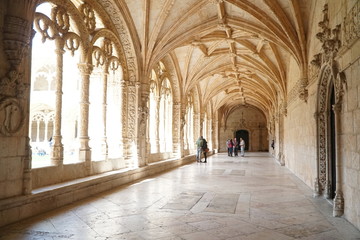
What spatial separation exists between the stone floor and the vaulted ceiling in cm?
392

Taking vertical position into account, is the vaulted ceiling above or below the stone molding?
above

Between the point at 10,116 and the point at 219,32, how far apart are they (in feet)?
27.8

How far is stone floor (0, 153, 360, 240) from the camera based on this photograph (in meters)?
3.42

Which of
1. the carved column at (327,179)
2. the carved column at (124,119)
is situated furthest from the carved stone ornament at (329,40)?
the carved column at (124,119)

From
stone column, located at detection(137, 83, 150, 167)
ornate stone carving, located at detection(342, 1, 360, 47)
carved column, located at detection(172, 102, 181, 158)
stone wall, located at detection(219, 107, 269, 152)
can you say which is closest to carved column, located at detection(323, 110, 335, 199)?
ornate stone carving, located at detection(342, 1, 360, 47)

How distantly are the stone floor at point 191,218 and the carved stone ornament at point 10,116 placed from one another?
1.20 meters

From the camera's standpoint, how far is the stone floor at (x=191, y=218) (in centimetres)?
342

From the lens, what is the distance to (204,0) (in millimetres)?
8352

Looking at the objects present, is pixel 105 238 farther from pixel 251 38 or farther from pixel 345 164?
pixel 251 38

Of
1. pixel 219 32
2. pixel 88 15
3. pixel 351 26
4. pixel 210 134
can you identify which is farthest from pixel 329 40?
pixel 210 134

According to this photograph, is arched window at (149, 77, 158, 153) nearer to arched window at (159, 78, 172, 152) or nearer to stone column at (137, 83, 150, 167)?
arched window at (159, 78, 172, 152)

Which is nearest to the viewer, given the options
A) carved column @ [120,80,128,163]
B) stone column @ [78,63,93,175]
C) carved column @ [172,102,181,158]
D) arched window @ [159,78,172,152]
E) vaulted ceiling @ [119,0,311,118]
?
stone column @ [78,63,93,175]

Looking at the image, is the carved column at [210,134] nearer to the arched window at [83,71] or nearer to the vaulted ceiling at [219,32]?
the vaulted ceiling at [219,32]

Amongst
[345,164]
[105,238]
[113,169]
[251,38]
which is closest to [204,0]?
[251,38]
